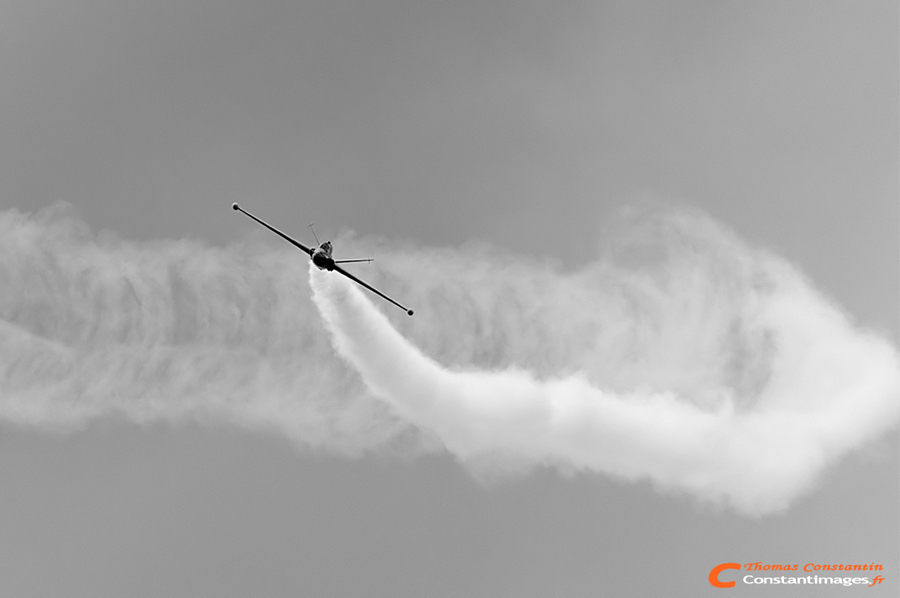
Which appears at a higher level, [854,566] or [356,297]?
[356,297]

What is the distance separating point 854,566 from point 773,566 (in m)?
9.36

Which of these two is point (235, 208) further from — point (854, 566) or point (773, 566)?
point (854, 566)

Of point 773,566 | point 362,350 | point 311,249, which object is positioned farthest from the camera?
point 773,566

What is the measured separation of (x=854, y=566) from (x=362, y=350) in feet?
202

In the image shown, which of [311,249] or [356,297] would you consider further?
[356,297]

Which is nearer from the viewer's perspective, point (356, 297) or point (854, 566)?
point (356, 297)

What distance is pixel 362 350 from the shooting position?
81375 millimetres

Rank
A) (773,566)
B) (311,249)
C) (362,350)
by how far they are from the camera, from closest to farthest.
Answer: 1. (311,249)
2. (362,350)
3. (773,566)

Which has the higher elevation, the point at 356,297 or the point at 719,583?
the point at 356,297

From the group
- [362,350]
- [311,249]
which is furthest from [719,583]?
[311,249]

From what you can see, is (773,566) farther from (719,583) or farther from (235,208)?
(235,208)

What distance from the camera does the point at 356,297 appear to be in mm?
81750

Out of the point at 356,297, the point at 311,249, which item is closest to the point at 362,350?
the point at 356,297

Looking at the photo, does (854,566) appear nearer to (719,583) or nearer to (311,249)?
(719,583)
